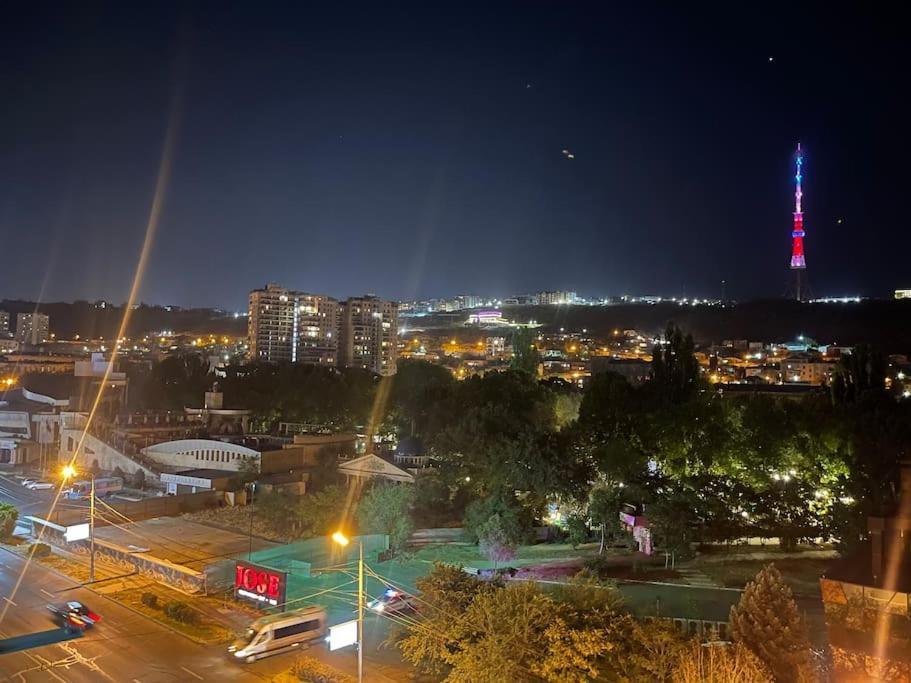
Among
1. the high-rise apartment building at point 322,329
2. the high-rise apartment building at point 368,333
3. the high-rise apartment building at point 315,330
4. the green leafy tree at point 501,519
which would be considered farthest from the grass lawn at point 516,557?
the high-rise apartment building at point 368,333

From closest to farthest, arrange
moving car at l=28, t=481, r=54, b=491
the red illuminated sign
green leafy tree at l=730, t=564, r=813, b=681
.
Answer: green leafy tree at l=730, t=564, r=813, b=681, the red illuminated sign, moving car at l=28, t=481, r=54, b=491

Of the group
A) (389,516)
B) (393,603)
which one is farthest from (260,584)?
(389,516)

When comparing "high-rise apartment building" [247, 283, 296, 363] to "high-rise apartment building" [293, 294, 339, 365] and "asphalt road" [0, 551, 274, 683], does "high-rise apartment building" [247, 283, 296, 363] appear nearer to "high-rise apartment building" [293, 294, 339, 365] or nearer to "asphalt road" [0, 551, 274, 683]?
"high-rise apartment building" [293, 294, 339, 365]

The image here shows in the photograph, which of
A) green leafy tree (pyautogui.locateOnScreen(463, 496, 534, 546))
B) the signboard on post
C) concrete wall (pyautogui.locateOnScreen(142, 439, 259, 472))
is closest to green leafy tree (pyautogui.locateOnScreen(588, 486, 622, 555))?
green leafy tree (pyautogui.locateOnScreen(463, 496, 534, 546))

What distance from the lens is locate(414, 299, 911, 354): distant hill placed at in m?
70.8

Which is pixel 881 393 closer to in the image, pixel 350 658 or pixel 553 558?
pixel 553 558

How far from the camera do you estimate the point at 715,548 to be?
646 inches

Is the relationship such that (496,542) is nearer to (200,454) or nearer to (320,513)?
(320,513)

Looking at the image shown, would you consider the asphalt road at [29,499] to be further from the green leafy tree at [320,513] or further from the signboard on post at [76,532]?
the green leafy tree at [320,513]

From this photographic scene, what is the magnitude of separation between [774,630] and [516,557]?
7859mm

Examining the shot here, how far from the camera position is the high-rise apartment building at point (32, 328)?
97812mm

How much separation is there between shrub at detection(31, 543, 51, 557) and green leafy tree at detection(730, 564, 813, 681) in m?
14.0

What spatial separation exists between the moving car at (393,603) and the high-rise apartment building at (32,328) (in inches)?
3926

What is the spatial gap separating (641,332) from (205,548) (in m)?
90.1
